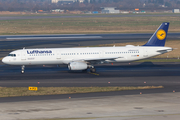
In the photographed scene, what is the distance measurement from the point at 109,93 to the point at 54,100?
6936 mm

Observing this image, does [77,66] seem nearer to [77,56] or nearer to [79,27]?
[77,56]

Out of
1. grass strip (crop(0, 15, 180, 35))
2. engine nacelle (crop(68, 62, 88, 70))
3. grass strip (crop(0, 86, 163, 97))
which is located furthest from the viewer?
grass strip (crop(0, 15, 180, 35))

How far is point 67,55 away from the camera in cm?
4581

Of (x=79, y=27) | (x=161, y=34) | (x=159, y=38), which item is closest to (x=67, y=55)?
(x=159, y=38)

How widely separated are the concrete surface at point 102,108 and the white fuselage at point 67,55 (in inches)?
676

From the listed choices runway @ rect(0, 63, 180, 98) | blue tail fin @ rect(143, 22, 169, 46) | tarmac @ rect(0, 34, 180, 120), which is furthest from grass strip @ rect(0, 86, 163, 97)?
blue tail fin @ rect(143, 22, 169, 46)

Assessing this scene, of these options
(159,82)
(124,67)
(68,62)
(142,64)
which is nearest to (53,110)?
(159,82)

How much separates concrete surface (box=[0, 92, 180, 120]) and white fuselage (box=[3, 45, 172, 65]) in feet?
56.3

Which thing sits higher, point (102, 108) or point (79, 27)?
point (79, 27)

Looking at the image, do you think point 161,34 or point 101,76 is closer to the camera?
point 101,76

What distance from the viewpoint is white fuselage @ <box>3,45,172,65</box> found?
45.2m

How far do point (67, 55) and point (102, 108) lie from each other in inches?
860

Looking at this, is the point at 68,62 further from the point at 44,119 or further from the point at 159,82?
the point at 44,119

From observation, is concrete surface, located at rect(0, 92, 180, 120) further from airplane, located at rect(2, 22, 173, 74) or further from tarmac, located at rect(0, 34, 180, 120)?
airplane, located at rect(2, 22, 173, 74)
